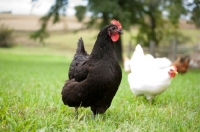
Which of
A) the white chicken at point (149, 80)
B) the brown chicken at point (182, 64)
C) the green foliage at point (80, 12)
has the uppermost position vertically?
the green foliage at point (80, 12)

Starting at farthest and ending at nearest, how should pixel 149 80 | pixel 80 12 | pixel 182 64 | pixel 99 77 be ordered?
pixel 80 12, pixel 182 64, pixel 149 80, pixel 99 77

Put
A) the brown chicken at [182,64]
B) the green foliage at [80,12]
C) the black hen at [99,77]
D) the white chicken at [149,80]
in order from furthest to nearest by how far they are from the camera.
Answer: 1. the green foliage at [80,12]
2. the brown chicken at [182,64]
3. the white chicken at [149,80]
4. the black hen at [99,77]

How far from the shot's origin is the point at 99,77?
312 centimetres

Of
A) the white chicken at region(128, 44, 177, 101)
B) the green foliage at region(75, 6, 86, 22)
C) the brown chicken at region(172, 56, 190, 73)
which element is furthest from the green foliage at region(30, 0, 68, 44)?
the white chicken at region(128, 44, 177, 101)

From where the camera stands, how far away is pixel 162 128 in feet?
9.68

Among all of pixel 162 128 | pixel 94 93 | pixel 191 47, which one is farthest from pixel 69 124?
pixel 191 47

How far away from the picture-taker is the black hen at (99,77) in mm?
3141

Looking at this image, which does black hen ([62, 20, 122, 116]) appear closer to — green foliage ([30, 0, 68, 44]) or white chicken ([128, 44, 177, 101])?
white chicken ([128, 44, 177, 101])

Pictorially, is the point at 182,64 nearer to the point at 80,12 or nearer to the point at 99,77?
the point at 80,12

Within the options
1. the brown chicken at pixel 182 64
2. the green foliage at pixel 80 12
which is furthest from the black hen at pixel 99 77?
the green foliage at pixel 80 12

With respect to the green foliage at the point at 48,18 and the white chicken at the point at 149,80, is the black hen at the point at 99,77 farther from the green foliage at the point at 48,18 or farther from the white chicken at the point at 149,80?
the green foliage at the point at 48,18

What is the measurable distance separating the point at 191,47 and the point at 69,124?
17736 millimetres

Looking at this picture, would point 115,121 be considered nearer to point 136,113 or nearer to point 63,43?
point 136,113

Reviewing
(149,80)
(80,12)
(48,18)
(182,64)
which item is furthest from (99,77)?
(48,18)
